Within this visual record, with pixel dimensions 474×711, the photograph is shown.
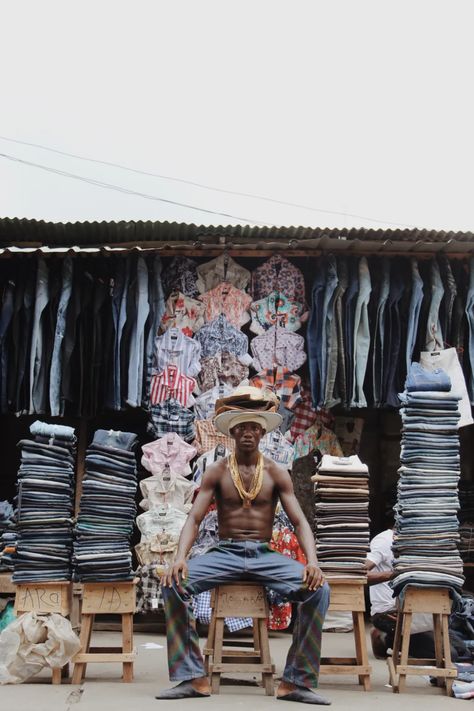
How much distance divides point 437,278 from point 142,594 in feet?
13.1

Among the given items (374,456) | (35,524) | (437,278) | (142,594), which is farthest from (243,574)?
(374,456)

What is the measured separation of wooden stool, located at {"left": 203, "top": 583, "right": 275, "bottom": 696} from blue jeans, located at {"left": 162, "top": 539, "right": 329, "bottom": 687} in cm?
6

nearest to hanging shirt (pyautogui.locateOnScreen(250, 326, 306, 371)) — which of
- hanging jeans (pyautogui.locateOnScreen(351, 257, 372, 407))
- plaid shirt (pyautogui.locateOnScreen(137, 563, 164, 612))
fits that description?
hanging jeans (pyautogui.locateOnScreen(351, 257, 372, 407))

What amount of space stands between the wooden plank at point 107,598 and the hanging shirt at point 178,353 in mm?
3149

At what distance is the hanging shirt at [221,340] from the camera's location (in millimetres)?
8656

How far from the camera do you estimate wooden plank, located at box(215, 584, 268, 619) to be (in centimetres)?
542

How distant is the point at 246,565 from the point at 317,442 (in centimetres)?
332

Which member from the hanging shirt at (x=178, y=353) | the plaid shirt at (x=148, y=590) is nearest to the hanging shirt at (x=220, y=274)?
the hanging shirt at (x=178, y=353)

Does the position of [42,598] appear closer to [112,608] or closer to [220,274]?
[112,608]

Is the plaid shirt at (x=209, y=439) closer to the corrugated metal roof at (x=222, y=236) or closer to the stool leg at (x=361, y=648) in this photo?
the corrugated metal roof at (x=222, y=236)

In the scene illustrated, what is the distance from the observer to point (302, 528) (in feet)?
18.5

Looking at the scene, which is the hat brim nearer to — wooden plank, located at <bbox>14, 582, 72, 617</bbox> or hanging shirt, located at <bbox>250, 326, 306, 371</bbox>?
wooden plank, located at <bbox>14, 582, 72, 617</bbox>

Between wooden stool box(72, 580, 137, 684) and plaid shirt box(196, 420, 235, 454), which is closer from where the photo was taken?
wooden stool box(72, 580, 137, 684)

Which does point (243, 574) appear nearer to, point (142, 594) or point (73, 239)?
point (142, 594)
